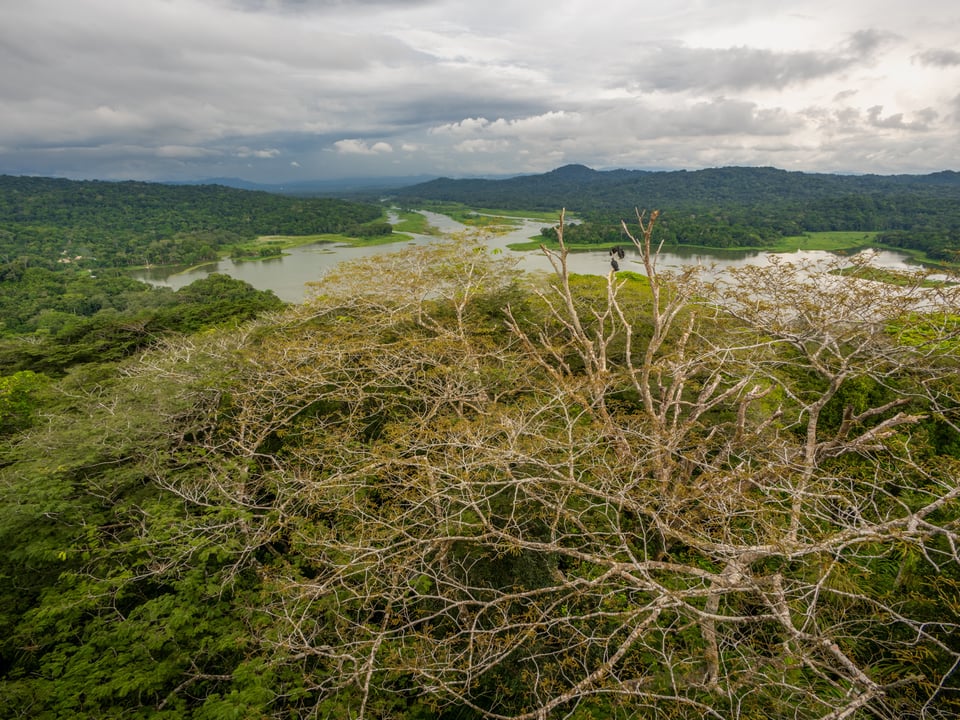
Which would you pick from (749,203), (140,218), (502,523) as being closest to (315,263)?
(502,523)

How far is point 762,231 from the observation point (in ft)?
137

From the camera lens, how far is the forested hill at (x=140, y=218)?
55375 millimetres

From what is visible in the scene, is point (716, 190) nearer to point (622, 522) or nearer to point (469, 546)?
point (622, 522)

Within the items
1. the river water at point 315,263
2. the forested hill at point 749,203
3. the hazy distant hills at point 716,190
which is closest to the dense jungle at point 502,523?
the forested hill at point 749,203

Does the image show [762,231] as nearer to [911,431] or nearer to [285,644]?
[911,431]

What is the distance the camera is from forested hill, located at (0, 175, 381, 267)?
55375mm

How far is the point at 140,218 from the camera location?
237 feet

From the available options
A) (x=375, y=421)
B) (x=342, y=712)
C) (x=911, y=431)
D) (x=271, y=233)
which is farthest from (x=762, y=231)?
(x=271, y=233)

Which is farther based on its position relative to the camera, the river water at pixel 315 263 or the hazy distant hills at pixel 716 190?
the hazy distant hills at pixel 716 190

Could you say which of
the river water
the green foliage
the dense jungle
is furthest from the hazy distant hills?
the green foliage

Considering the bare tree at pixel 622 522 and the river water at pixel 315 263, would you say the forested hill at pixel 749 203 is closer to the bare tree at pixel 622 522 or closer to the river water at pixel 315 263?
the bare tree at pixel 622 522

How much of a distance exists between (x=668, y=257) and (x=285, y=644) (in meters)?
33.9

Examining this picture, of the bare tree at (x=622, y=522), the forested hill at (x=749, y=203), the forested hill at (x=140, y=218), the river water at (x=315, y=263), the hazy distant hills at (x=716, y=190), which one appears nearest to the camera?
the bare tree at (x=622, y=522)

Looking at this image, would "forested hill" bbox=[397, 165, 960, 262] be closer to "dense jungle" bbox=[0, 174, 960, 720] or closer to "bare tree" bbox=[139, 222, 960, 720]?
"bare tree" bbox=[139, 222, 960, 720]
